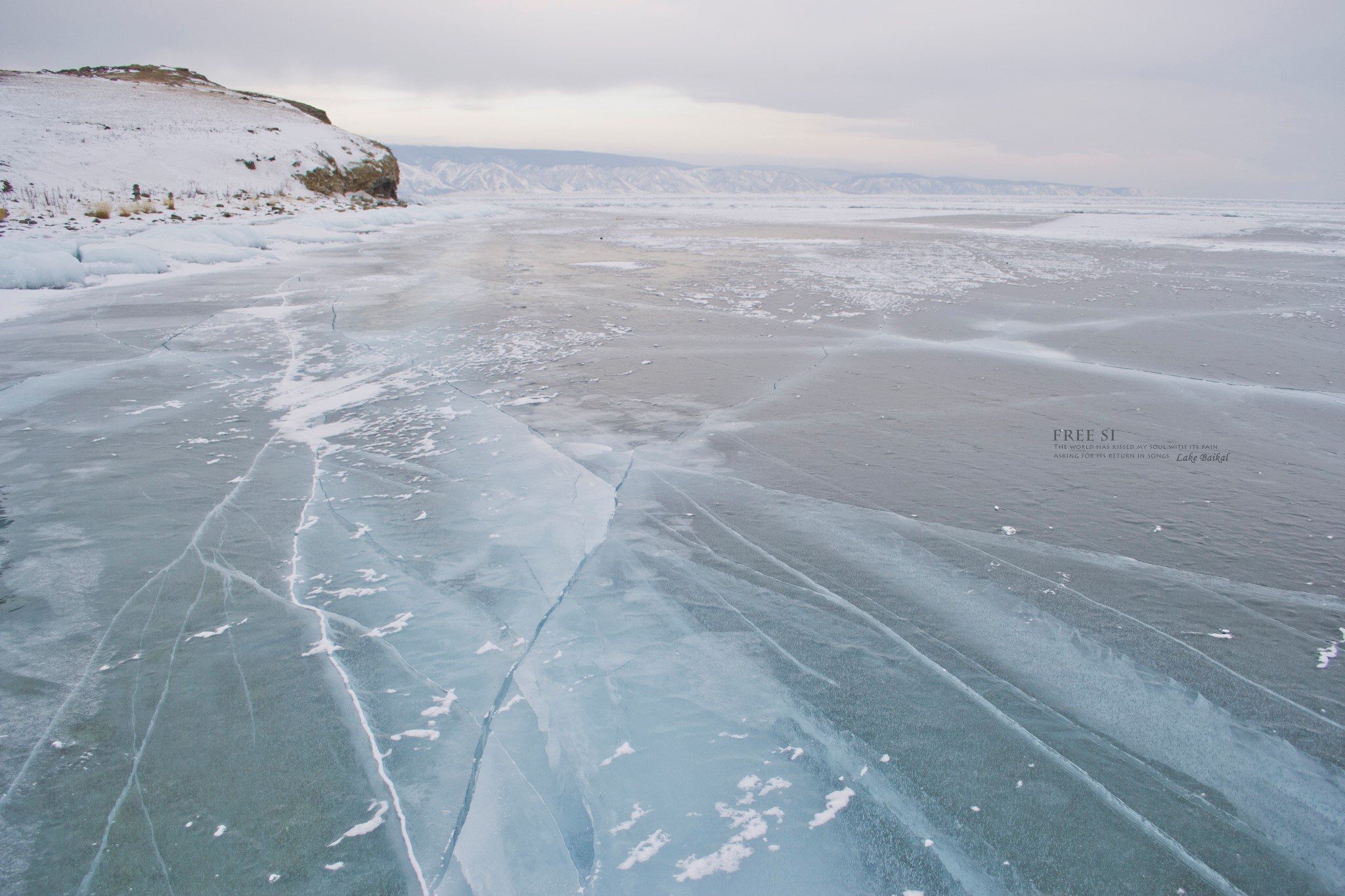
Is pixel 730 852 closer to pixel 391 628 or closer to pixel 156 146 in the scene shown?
pixel 391 628

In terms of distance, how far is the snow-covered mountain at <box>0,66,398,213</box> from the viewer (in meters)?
19.6

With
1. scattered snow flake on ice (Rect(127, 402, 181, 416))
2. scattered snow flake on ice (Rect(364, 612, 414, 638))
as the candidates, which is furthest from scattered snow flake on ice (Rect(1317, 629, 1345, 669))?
scattered snow flake on ice (Rect(127, 402, 181, 416))

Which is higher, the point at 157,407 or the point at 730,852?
the point at 157,407

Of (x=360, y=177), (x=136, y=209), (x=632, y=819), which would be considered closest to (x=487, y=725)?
(x=632, y=819)

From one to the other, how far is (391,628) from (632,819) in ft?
3.81

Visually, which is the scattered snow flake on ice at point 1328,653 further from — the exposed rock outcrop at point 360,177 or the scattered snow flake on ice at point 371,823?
the exposed rock outcrop at point 360,177

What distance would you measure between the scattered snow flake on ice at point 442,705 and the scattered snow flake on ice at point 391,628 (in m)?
0.41

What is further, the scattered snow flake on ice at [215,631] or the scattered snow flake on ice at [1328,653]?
the scattered snow flake on ice at [215,631]

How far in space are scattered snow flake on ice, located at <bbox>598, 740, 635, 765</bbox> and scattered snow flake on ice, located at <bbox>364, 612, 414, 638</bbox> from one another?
951mm

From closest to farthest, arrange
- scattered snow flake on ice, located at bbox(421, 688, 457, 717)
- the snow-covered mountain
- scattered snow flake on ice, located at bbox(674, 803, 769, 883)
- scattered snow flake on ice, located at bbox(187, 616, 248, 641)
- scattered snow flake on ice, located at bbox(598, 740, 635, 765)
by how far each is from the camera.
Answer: scattered snow flake on ice, located at bbox(674, 803, 769, 883), scattered snow flake on ice, located at bbox(598, 740, 635, 765), scattered snow flake on ice, located at bbox(421, 688, 457, 717), scattered snow flake on ice, located at bbox(187, 616, 248, 641), the snow-covered mountain

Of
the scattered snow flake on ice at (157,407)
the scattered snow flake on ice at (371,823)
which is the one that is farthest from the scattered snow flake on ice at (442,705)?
the scattered snow flake on ice at (157,407)

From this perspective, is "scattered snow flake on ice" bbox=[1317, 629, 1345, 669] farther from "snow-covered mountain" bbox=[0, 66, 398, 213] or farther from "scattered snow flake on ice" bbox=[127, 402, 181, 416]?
"snow-covered mountain" bbox=[0, 66, 398, 213]

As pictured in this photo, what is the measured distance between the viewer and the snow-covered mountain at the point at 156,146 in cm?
1962

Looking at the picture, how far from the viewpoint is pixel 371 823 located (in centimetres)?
163
